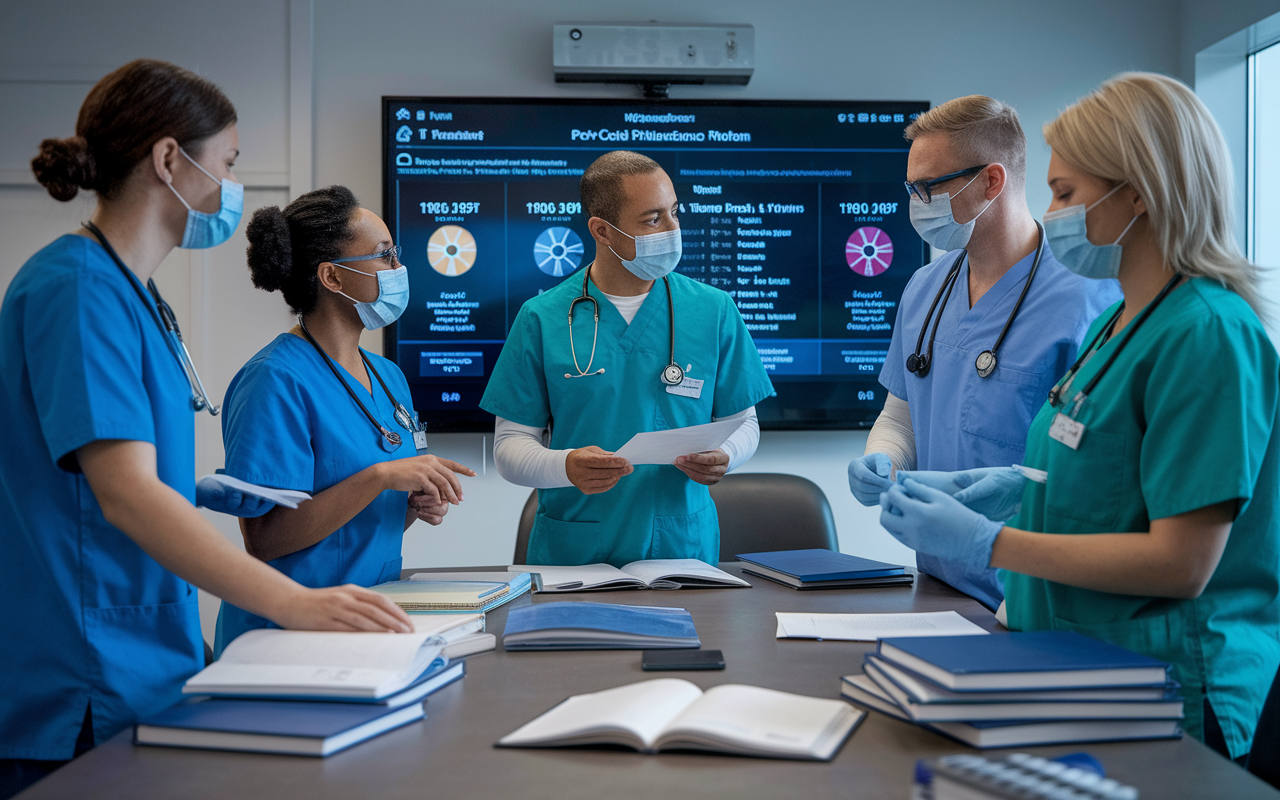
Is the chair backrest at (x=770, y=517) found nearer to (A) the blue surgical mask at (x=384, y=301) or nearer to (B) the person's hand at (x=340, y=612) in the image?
(A) the blue surgical mask at (x=384, y=301)

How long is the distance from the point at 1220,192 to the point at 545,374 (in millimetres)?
1368

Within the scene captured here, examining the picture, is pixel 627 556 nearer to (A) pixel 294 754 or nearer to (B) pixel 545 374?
(B) pixel 545 374

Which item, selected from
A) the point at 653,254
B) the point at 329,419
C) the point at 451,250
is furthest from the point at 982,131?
the point at 451,250

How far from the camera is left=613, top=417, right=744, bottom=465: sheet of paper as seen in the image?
1693 mm

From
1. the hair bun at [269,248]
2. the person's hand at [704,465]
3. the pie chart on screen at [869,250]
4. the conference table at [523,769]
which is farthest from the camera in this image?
the pie chart on screen at [869,250]

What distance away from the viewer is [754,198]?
3180 millimetres

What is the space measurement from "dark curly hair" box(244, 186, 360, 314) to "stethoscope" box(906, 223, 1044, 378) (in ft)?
4.25

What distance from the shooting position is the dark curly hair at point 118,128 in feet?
3.80

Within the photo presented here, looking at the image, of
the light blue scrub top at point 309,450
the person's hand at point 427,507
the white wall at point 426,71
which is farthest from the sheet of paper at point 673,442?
the white wall at point 426,71

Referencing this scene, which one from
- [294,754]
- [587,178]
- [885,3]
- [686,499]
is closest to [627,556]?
[686,499]

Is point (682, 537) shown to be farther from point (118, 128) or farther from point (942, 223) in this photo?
point (118, 128)

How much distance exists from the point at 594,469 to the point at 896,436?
793 millimetres

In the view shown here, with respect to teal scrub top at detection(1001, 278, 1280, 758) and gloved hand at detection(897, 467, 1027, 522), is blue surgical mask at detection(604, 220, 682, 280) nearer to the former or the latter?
A: gloved hand at detection(897, 467, 1027, 522)

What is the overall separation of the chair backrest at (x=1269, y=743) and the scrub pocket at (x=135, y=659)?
144cm
